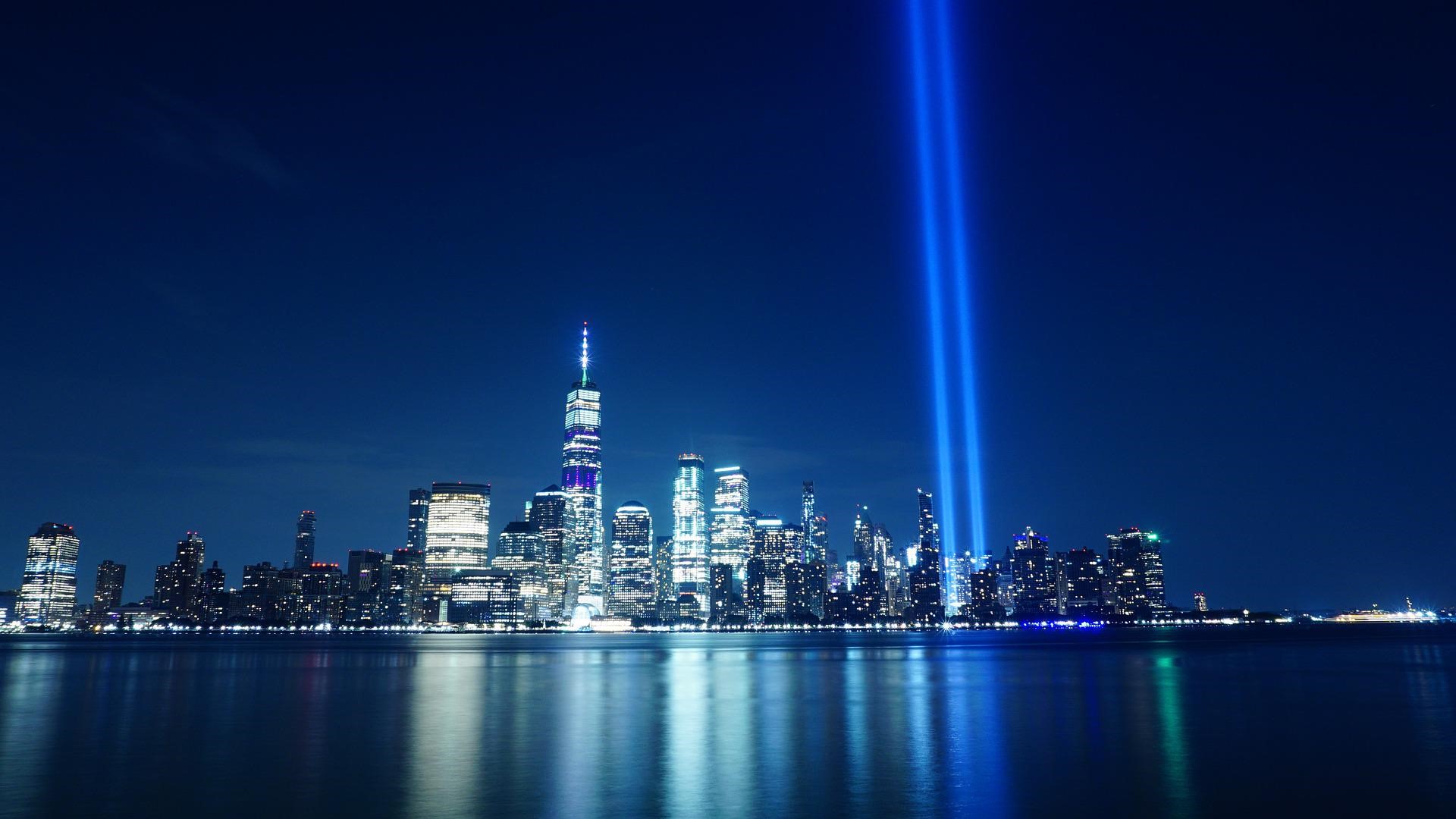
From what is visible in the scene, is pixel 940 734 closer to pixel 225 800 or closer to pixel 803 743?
pixel 803 743

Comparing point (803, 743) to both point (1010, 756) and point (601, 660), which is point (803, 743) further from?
point (601, 660)

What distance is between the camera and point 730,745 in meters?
36.8

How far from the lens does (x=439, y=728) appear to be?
42.6 m

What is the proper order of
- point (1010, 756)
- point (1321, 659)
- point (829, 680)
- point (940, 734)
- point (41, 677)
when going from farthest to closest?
point (1321, 659) → point (41, 677) → point (829, 680) → point (940, 734) → point (1010, 756)

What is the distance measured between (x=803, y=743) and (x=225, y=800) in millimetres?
19420

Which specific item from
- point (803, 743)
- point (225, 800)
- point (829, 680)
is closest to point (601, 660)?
point (829, 680)

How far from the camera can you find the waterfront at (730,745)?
26.5m

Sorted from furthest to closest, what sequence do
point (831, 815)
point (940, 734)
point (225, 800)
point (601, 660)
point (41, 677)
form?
1. point (601, 660)
2. point (41, 677)
3. point (940, 734)
4. point (225, 800)
5. point (831, 815)

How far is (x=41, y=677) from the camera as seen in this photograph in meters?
81.4

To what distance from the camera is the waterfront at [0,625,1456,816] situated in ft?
86.8

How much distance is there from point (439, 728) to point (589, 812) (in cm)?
2020

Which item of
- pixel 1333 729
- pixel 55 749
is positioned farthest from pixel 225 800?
pixel 1333 729

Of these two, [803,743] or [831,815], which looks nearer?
[831,815]

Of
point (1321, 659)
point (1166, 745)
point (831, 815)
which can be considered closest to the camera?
point (831, 815)
